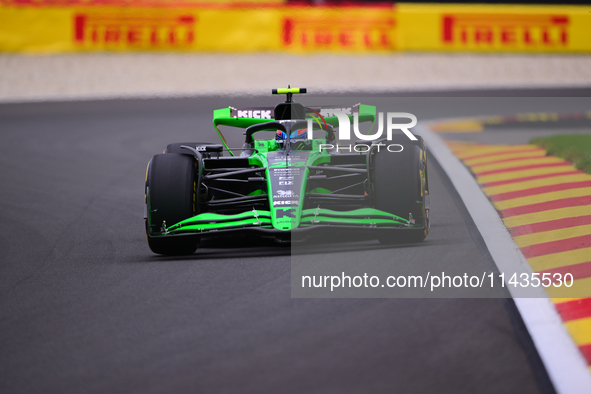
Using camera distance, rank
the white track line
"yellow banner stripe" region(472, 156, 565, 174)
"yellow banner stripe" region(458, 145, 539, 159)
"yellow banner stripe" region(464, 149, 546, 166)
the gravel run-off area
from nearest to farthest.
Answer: the white track line → "yellow banner stripe" region(472, 156, 565, 174) → "yellow banner stripe" region(464, 149, 546, 166) → "yellow banner stripe" region(458, 145, 539, 159) → the gravel run-off area

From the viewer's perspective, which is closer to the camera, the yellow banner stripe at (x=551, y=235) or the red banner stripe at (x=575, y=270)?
the red banner stripe at (x=575, y=270)

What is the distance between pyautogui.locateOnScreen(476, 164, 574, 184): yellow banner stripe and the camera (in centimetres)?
997

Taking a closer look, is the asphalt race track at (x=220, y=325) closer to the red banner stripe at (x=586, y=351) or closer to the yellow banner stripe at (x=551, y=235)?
the red banner stripe at (x=586, y=351)

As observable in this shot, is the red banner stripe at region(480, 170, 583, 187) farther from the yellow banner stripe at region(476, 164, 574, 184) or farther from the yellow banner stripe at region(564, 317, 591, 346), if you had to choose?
the yellow banner stripe at region(564, 317, 591, 346)

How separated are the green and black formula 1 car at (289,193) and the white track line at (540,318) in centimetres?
64

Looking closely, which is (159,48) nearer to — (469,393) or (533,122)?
(533,122)

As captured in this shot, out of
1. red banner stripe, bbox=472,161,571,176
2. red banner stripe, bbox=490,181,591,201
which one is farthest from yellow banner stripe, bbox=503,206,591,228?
red banner stripe, bbox=472,161,571,176

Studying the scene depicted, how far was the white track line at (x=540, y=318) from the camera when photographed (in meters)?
4.27

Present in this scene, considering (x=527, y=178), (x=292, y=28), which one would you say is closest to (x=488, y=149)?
(x=527, y=178)

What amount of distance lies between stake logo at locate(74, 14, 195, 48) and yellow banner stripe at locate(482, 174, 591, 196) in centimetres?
1466

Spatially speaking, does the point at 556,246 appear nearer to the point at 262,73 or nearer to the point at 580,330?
the point at 580,330

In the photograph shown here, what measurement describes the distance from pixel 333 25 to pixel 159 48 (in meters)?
4.44

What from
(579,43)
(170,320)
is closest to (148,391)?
(170,320)

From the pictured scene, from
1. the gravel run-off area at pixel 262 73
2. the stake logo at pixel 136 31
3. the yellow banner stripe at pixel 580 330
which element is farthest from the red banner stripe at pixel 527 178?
the stake logo at pixel 136 31
